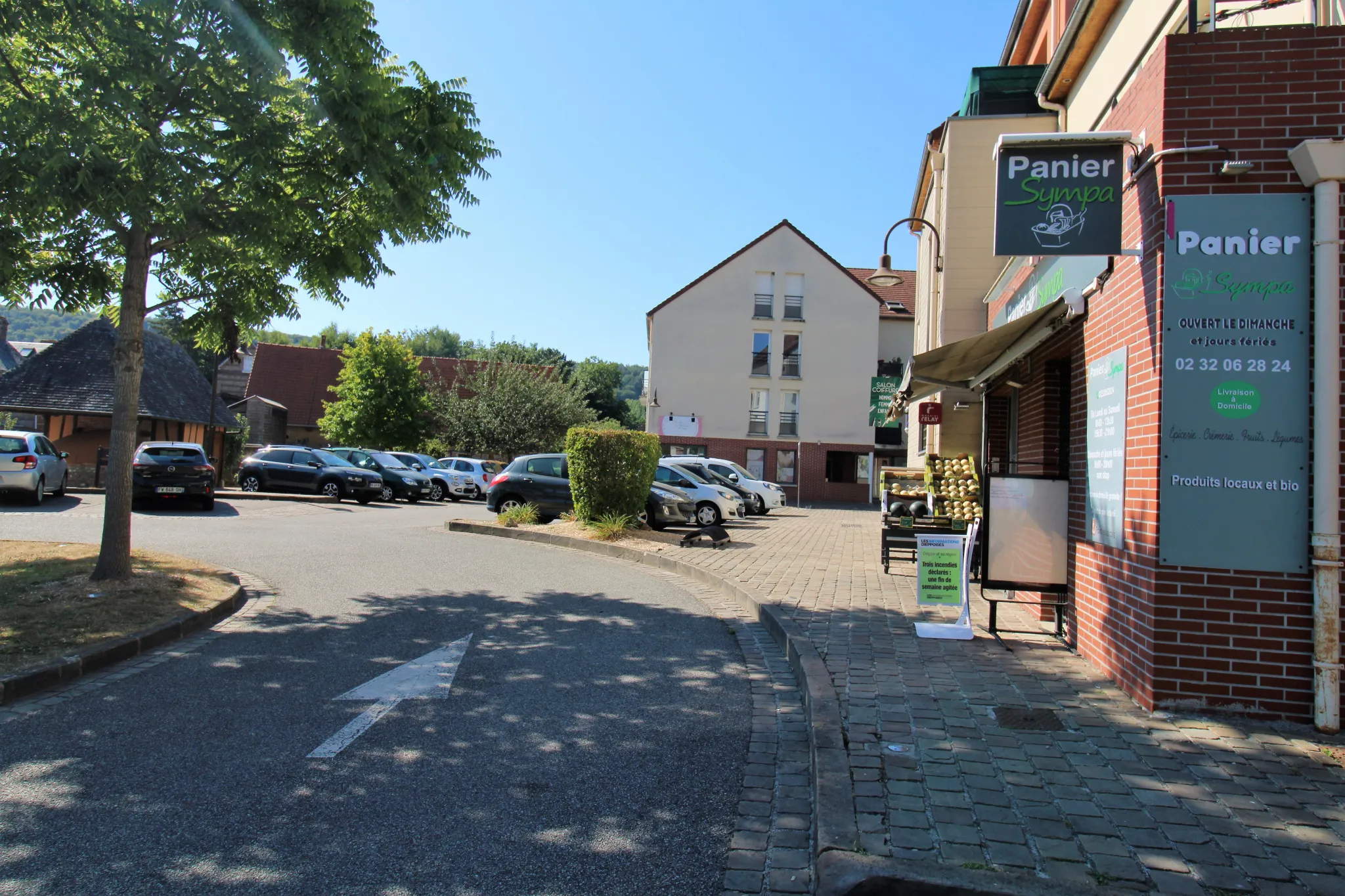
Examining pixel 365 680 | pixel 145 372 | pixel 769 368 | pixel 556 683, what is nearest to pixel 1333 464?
pixel 556 683

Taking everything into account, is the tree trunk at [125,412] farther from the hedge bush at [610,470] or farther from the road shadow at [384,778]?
the hedge bush at [610,470]

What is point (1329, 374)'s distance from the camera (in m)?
4.82

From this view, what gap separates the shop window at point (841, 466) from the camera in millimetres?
43375

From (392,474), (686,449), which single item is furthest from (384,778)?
(686,449)

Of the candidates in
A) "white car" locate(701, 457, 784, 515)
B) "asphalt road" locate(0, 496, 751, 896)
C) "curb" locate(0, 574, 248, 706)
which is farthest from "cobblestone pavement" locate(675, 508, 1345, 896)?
"white car" locate(701, 457, 784, 515)

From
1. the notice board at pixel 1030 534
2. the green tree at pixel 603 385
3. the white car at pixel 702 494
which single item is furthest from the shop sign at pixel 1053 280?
the green tree at pixel 603 385

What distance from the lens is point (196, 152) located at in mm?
8289

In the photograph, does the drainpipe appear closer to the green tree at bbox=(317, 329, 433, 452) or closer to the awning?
the awning

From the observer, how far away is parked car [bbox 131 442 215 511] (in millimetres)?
18828

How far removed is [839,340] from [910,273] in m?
8.96

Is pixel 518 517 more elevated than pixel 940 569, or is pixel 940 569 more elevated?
pixel 940 569

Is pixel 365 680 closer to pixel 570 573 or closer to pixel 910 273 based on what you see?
pixel 570 573

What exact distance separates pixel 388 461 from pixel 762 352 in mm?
21087

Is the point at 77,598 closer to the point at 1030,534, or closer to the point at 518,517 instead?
the point at 1030,534
